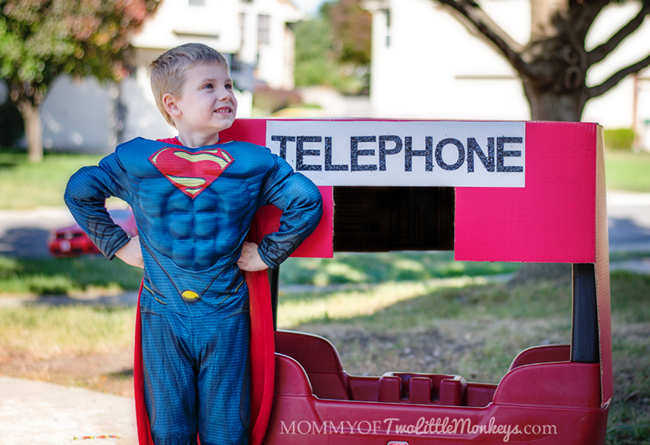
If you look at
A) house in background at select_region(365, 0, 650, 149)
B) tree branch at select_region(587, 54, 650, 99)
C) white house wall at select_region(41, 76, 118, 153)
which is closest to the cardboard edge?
tree branch at select_region(587, 54, 650, 99)

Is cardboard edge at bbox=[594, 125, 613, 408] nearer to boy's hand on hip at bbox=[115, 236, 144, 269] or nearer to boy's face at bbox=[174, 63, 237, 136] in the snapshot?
boy's face at bbox=[174, 63, 237, 136]

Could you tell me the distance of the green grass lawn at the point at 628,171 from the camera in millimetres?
17250

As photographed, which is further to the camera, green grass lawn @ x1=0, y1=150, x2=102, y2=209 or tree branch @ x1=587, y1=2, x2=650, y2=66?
green grass lawn @ x1=0, y1=150, x2=102, y2=209

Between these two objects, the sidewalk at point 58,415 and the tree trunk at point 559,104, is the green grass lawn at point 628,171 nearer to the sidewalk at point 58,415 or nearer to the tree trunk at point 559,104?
the tree trunk at point 559,104

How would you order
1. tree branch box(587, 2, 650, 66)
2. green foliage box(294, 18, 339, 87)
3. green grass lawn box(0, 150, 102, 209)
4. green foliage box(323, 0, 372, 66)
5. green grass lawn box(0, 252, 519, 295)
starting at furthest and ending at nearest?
green foliage box(294, 18, 339, 87) < green foliage box(323, 0, 372, 66) < green grass lawn box(0, 150, 102, 209) < green grass lawn box(0, 252, 519, 295) < tree branch box(587, 2, 650, 66)

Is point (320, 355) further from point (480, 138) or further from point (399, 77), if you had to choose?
point (399, 77)

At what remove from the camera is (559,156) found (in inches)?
83.7

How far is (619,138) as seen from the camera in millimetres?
22375

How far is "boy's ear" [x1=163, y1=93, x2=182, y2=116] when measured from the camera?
2081mm

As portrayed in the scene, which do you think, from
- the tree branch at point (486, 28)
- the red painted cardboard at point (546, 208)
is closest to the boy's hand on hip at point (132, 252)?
the red painted cardboard at point (546, 208)

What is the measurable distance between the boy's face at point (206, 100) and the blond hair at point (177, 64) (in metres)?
0.02

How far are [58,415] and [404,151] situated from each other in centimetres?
226

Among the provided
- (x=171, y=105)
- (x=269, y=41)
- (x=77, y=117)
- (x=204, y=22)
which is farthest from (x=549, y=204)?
(x=269, y=41)

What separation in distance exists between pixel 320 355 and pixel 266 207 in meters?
0.94
